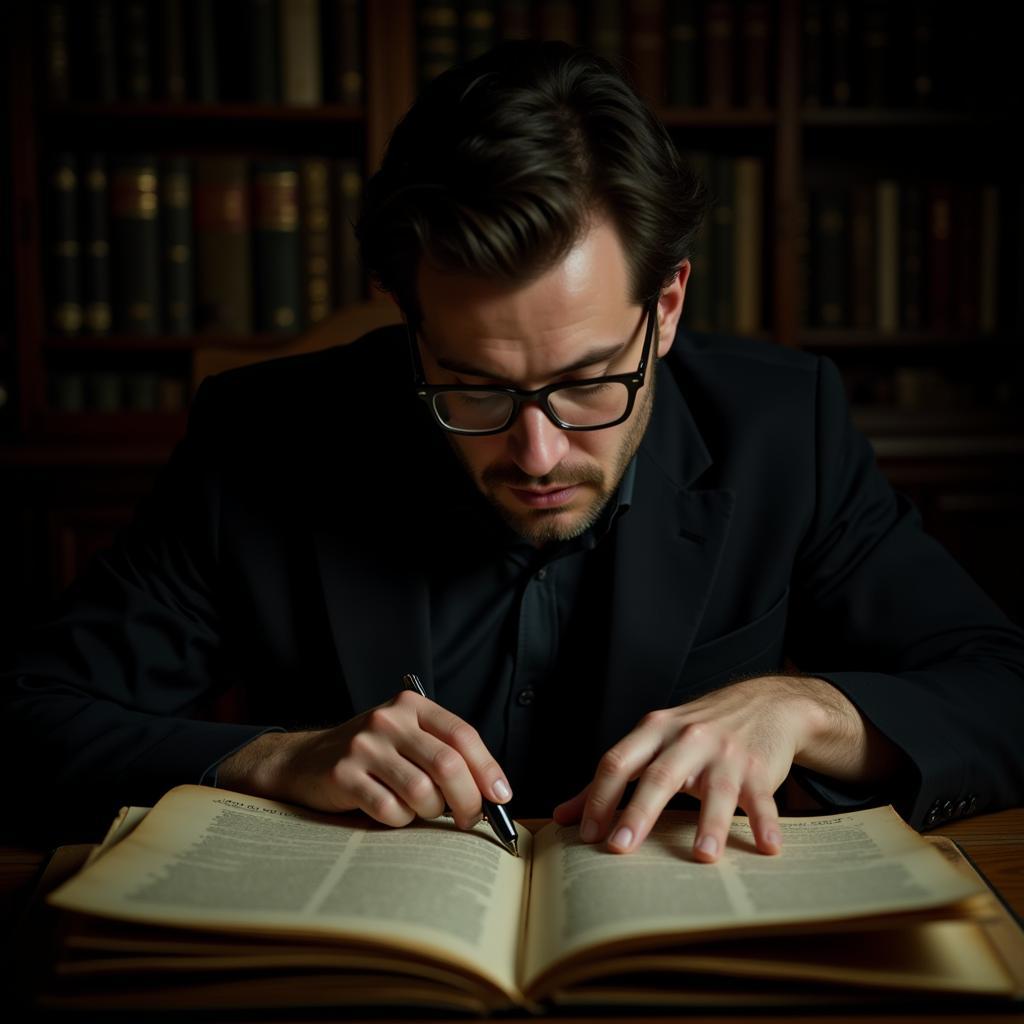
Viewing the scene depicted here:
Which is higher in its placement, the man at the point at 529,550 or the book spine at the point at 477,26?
the book spine at the point at 477,26

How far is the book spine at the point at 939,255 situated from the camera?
2.88m

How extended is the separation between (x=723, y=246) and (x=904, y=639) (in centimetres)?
175

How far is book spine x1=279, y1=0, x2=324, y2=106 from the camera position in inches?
106

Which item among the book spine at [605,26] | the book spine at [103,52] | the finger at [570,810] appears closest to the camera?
the finger at [570,810]

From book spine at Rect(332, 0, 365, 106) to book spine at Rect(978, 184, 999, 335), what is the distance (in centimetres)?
164

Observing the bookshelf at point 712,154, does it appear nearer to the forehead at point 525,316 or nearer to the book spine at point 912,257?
the book spine at point 912,257

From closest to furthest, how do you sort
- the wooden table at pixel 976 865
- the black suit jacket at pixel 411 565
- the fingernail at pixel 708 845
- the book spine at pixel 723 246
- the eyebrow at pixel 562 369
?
the wooden table at pixel 976 865
the fingernail at pixel 708 845
the eyebrow at pixel 562 369
the black suit jacket at pixel 411 565
the book spine at pixel 723 246

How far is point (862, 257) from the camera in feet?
9.50

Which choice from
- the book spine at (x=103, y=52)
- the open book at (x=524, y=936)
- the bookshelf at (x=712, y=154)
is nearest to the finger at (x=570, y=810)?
the open book at (x=524, y=936)

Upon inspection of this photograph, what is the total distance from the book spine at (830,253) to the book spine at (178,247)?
62.8 inches

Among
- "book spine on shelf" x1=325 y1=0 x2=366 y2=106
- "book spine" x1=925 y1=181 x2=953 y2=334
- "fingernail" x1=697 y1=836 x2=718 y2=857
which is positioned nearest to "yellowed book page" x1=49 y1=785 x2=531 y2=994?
"fingernail" x1=697 y1=836 x2=718 y2=857

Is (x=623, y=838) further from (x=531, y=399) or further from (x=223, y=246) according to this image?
(x=223, y=246)

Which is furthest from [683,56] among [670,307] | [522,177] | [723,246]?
[522,177]

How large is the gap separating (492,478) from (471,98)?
1.36 ft
